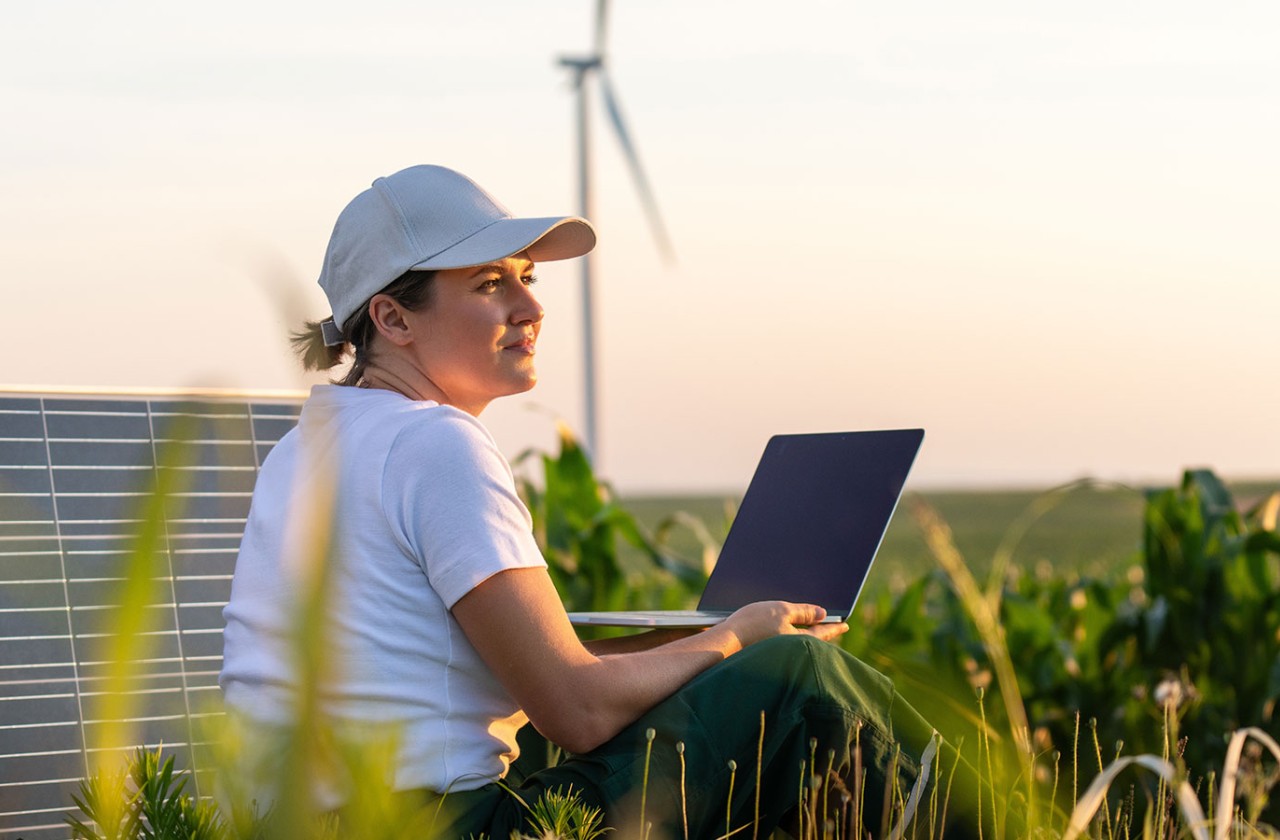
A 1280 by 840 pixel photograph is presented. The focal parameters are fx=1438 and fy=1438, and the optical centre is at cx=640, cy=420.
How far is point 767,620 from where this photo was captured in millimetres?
2562

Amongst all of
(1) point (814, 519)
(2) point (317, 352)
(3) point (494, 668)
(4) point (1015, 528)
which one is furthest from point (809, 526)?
(2) point (317, 352)

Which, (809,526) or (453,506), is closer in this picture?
(453,506)

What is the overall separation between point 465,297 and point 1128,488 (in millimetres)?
2623

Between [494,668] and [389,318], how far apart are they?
27.9 inches

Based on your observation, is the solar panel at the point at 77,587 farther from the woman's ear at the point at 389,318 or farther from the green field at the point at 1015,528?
the green field at the point at 1015,528

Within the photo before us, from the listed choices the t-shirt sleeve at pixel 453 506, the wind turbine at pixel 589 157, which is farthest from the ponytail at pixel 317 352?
the wind turbine at pixel 589 157

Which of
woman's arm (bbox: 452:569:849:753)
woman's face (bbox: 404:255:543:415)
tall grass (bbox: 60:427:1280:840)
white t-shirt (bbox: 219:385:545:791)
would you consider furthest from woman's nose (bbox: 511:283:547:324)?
tall grass (bbox: 60:427:1280:840)

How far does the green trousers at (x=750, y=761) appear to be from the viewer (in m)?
2.24

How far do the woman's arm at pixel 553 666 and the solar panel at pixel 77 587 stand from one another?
790 mm

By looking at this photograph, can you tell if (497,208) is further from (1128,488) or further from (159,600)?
(1128,488)

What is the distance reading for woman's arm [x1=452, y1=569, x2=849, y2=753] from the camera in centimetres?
217

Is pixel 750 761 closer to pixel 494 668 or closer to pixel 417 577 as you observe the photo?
pixel 494 668

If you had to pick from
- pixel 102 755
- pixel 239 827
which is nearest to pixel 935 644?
pixel 239 827

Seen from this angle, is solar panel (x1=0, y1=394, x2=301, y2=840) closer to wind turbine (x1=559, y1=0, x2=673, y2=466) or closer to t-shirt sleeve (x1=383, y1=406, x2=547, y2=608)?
t-shirt sleeve (x1=383, y1=406, x2=547, y2=608)
